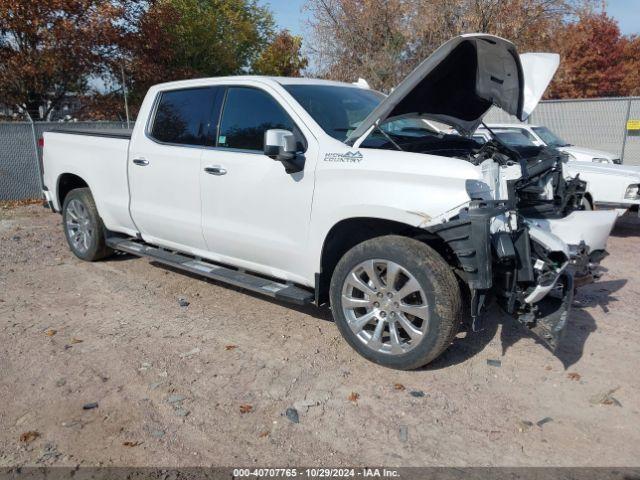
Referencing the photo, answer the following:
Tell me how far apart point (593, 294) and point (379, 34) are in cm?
1427

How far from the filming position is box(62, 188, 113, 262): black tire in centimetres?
629

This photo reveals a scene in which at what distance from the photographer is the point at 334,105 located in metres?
4.63

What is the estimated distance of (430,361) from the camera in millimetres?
3805

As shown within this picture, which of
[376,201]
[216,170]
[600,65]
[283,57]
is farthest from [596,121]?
[600,65]

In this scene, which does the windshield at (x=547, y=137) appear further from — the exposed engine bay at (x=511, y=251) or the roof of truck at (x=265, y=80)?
the exposed engine bay at (x=511, y=251)

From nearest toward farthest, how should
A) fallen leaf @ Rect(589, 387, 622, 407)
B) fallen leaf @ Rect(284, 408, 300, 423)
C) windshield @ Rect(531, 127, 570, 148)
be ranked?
fallen leaf @ Rect(284, 408, 300, 423), fallen leaf @ Rect(589, 387, 622, 407), windshield @ Rect(531, 127, 570, 148)

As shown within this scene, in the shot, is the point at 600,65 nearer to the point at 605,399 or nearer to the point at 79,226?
the point at 79,226

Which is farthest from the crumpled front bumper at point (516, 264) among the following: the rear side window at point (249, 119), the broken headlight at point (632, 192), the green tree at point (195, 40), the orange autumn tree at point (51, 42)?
the green tree at point (195, 40)

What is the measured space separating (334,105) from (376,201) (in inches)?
50.2

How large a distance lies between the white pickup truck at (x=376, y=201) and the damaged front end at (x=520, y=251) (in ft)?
0.04

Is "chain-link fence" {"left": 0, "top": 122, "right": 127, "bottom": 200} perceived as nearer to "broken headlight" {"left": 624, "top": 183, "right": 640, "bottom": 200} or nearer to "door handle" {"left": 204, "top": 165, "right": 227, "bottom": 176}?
"door handle" {"left": 204, "top": 165, "right": 227, "bottom": 176}

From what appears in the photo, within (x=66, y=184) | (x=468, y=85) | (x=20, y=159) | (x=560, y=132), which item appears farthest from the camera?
(x=560, y=132)

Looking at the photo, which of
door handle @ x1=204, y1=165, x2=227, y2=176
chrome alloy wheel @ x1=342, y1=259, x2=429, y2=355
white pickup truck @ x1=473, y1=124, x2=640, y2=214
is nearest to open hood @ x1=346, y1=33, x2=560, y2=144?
chrome alloy wheel @ x1=342, y1=259, x2=429, y2=355

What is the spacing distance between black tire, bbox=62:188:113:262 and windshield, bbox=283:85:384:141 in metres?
3.06
